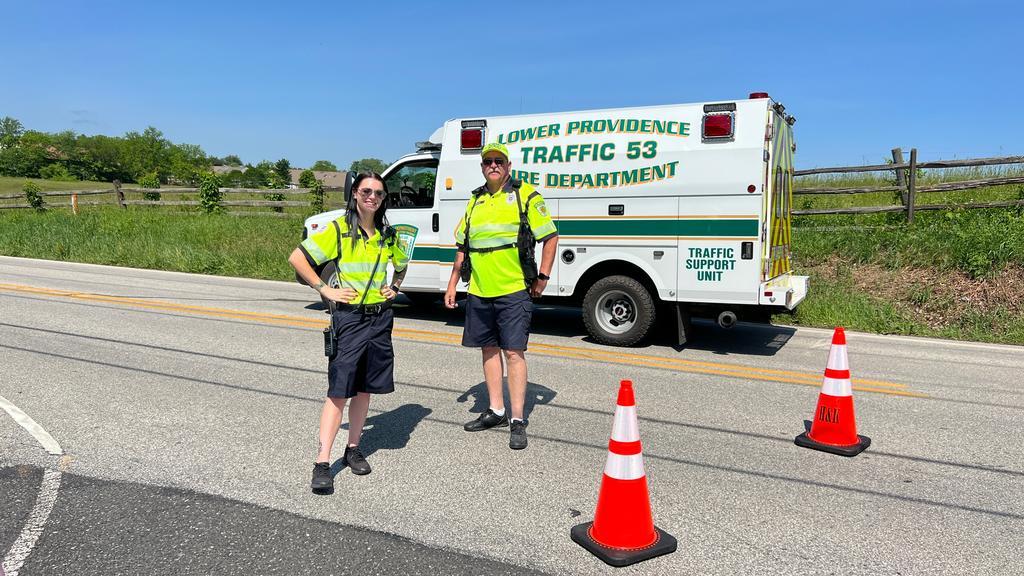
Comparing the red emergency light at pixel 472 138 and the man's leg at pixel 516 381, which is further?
the red emergency light at pixel 472 138

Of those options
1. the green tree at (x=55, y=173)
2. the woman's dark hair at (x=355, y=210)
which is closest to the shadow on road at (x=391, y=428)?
the woman's dark hair at (x=355, y=210)

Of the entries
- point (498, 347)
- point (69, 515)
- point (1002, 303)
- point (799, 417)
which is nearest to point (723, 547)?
point (498, 347)

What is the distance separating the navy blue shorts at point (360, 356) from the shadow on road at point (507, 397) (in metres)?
1.54

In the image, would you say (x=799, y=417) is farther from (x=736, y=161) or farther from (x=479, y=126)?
(x=479, y=126)

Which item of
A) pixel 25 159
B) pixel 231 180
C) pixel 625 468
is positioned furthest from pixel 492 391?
pixel 25 159

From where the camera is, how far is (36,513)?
3.69 meters

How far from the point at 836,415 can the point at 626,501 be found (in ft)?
7.11

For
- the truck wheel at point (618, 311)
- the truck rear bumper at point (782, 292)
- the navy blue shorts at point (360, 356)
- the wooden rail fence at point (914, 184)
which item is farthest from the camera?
the wooden rail fence at point (914, 184)

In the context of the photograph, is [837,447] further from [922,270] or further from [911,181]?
[911,181]

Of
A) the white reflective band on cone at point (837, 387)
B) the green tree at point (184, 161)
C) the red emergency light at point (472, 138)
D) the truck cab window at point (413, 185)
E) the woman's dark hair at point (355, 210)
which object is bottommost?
the white reflective band on cone at point (837, 387)

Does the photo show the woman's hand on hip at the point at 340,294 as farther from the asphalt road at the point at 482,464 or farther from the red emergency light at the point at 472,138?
the red emergency light at the point at 472,138

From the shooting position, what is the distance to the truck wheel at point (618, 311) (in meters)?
8.27

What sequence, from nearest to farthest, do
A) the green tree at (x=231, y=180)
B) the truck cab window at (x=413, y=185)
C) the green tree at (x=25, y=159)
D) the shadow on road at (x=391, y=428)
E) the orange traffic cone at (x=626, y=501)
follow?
1. the orange traffic cone at (x=626, y=501)
2. the shadow on road at (x=391, y=428)
3. the truck cab window at (x=413, y=185)
4. the green tree at (x=231, y=180)
5. the green tree at (x=25, y=159)

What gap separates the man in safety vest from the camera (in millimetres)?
4855
